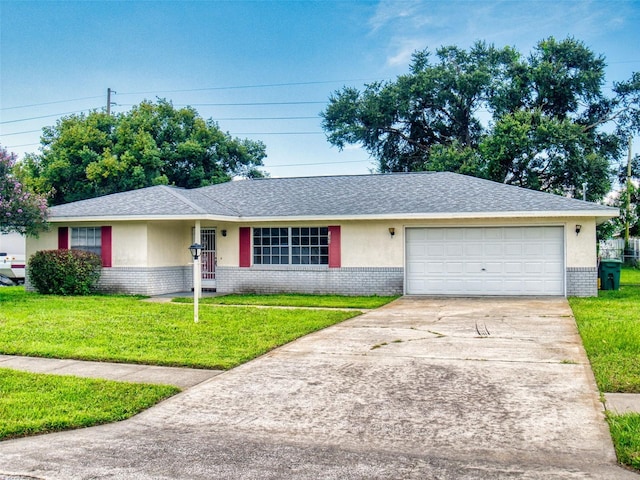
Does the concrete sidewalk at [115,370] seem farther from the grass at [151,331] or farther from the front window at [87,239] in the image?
the front window at [87,239]

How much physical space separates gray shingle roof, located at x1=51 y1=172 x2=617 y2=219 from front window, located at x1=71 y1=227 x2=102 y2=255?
0.62 m

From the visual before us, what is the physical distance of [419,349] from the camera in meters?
8.46

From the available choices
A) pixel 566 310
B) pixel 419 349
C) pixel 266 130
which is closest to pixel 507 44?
pixel 266 130

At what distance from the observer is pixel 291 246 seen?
17891 millimetres

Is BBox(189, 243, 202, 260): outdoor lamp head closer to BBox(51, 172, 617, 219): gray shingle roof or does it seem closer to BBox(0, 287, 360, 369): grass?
BBox(0, 287, 360, 369): grass

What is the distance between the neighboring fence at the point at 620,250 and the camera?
Answer: 3472 cm

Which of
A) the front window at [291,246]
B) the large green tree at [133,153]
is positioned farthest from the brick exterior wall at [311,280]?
the large green tree at [133,153]

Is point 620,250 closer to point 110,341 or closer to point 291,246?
point 291,246

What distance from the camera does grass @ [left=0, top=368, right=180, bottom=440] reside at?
17.0 ft

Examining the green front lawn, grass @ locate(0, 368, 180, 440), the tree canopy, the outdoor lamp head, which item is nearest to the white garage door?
the green front lawn

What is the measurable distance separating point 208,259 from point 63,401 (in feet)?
43.1

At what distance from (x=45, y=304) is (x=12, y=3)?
11.9 meters

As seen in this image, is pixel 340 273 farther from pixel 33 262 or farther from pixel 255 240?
pixel 33 262

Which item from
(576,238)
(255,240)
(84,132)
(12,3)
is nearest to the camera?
(576,238)
